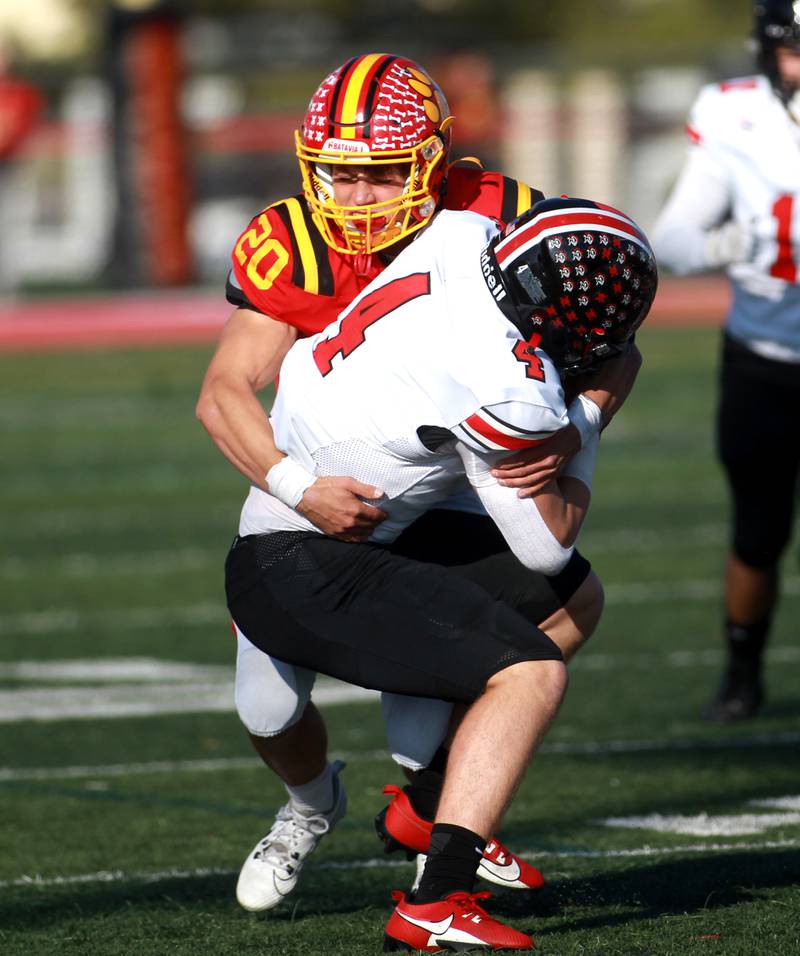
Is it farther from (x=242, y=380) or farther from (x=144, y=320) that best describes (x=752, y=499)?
(x=144, y=320)

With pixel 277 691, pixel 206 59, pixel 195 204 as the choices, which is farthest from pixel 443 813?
pixel 206 59

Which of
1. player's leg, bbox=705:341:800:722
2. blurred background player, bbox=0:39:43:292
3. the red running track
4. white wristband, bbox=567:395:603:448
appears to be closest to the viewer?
white wristband, bbox=567:395:603:448

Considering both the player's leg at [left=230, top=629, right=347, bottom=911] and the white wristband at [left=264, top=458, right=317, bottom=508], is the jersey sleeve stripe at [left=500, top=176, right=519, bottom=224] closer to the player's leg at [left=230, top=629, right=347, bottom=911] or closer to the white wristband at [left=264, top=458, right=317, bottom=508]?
the white wristband at [left=264, top=458, right=317, bottom=508]

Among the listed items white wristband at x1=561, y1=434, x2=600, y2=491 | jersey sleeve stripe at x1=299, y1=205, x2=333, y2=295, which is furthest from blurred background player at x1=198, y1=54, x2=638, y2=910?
white wristband at x1=561, y1=434, x2=600, y2=491

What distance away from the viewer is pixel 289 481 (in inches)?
132

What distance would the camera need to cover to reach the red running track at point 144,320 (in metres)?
17.0

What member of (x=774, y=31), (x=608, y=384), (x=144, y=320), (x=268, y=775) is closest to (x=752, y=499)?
(x=774, y=31)

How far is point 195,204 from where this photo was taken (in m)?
19.9

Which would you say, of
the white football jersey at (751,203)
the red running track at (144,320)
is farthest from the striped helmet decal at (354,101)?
the red running track at (144,320)

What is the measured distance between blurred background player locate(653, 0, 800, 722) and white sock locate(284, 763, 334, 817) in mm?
2084

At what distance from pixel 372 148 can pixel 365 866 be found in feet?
5.12

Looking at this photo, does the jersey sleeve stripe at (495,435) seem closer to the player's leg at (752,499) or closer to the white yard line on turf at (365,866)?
the white yard line on turf at (365,866)

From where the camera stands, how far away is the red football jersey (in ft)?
12.0

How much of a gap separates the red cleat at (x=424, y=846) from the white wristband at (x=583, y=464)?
0.72 meters
